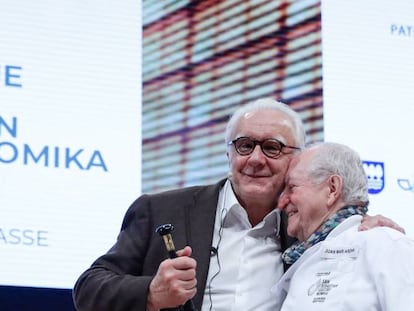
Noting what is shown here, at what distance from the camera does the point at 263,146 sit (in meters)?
3.77

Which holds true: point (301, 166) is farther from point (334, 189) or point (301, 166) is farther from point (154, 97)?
point (154, 97)

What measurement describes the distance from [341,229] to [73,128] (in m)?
1.62

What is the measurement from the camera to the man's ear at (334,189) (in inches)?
141

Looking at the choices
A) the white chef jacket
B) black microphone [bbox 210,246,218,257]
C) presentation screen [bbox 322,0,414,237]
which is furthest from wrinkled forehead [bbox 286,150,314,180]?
presentation screen [bbox 322,0,414,237]

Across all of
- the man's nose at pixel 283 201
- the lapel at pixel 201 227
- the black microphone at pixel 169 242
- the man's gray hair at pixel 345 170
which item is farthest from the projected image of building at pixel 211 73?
the black microphone at pixel 169 242

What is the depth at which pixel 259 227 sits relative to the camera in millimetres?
3812

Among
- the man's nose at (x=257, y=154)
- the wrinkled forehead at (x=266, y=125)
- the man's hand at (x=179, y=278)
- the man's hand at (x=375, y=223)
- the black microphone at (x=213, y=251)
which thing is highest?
the wrinkled forehead at (x=266, y=125)

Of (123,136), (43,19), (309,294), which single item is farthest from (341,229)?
(43,19)

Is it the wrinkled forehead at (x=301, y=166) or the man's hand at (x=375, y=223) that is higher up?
the wrinkled forehead at (x=301, y=166)

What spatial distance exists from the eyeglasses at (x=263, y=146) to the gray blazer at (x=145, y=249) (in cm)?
20

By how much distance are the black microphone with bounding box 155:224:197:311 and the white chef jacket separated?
34cm

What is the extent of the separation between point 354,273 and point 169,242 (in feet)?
Result: 1.92

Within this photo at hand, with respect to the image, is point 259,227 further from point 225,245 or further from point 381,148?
point 381,148

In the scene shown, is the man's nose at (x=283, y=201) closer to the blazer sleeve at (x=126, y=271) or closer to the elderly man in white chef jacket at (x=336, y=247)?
the elderly man in white chef jacket at (x=336, y=247)
